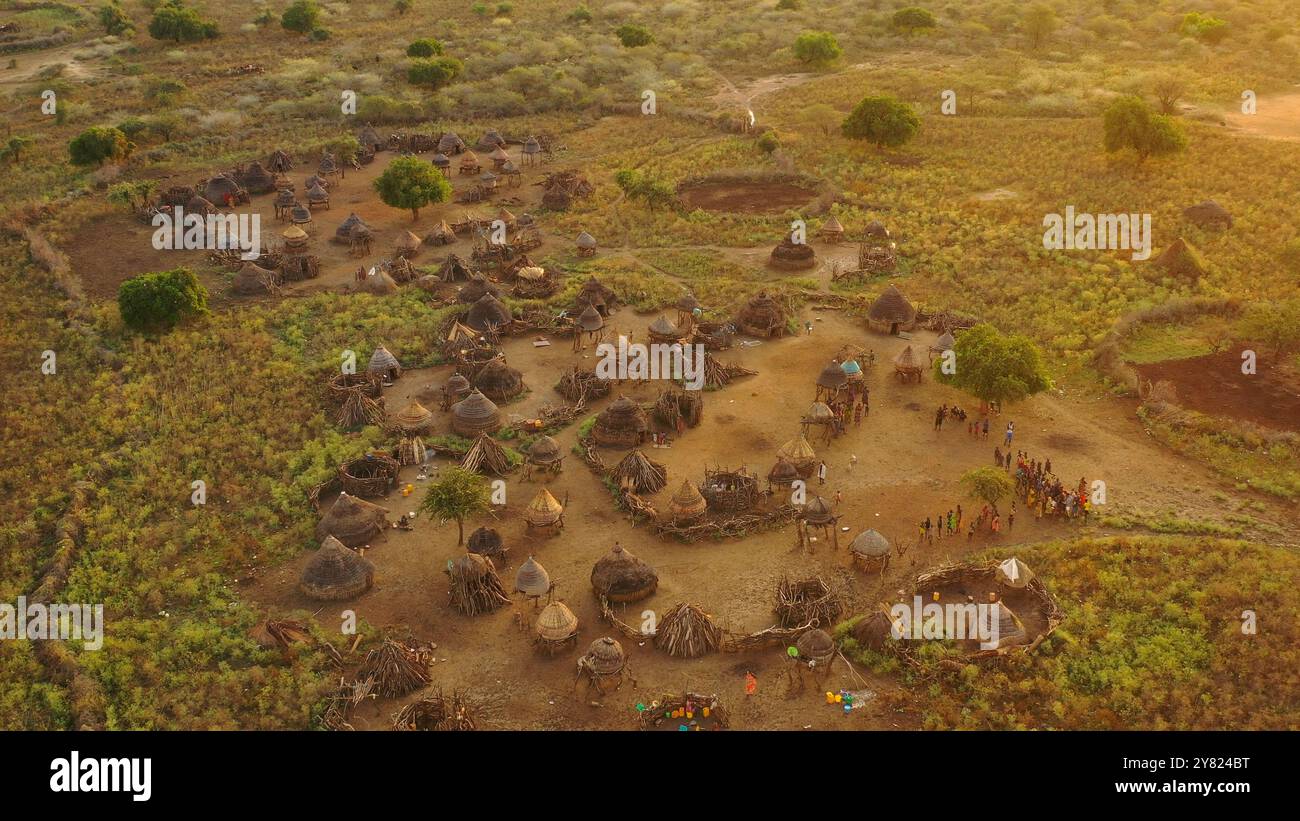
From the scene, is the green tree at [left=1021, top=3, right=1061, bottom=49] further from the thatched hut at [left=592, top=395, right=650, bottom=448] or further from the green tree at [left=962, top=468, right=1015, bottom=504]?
the green tree at [left=962, top=468, right=1015, bottom=504]

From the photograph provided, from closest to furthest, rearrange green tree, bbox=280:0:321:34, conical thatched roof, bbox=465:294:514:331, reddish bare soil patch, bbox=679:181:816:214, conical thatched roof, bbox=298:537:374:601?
conical thatched roof, bbox=298:537:374:601 → conical thatched roof, bbox=465:294:514:331 → reddish bare soil patch, bbox=679:181:816:214 → green tree, bbox=280:0:321:34

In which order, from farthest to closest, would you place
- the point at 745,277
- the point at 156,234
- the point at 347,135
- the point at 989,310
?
the point at 347,135, the point at 156,234, the point at 745,277, the point at 989,310

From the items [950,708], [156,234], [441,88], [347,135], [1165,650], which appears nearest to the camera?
[950,708]

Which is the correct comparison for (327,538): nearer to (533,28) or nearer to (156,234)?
(156,234)

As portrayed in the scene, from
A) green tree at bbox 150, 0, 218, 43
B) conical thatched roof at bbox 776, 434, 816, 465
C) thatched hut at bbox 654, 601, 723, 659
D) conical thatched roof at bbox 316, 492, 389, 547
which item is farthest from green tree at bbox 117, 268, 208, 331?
green tree at bbox 150, 0, 218, 43

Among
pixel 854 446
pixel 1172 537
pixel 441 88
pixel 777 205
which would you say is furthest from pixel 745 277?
pixel 441 88

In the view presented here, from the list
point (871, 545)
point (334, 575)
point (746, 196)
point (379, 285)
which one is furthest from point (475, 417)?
point (746, 196)
